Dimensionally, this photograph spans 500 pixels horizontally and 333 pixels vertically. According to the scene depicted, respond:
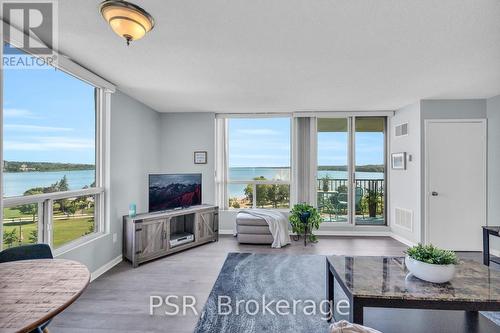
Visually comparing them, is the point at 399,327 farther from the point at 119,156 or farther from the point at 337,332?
the point at 119,156

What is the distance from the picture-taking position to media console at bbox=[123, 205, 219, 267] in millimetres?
3426

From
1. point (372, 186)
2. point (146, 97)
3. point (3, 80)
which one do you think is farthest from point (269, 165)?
point (3, 80)

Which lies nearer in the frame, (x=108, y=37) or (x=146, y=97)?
(x=108, y=37)

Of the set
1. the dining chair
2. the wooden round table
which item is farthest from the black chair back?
the wooden round table

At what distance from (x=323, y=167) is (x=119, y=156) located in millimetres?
3729

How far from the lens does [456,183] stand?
4.03 m

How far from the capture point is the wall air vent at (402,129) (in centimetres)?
451

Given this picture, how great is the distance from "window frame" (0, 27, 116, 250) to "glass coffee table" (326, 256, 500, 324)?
9.15ft

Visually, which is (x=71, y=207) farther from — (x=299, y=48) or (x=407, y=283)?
(x=407, y=283)

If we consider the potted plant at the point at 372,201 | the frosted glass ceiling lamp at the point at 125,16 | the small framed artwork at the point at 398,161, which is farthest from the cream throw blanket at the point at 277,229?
the frosted glass ceiling lamp at the point at 125,16

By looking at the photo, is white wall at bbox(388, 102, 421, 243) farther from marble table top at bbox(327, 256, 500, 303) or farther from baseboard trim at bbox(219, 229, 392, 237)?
marble table top at bbox(327, 256, 500, 303)

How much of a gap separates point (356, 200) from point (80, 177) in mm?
4774

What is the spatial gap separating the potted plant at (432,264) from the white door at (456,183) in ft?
8.74

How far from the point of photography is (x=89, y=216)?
3172mm
